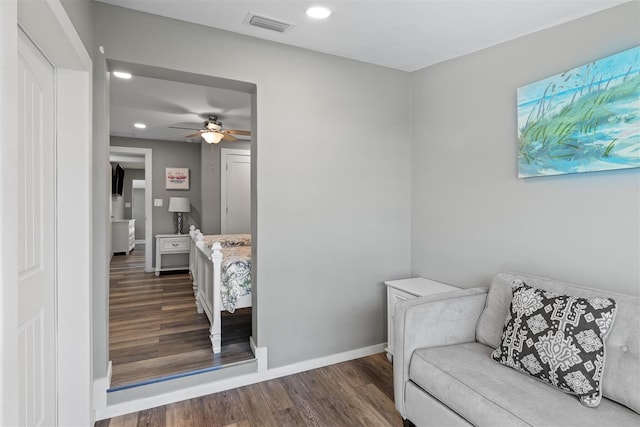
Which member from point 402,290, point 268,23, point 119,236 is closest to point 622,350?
point 402,290

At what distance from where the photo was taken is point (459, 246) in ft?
8.98

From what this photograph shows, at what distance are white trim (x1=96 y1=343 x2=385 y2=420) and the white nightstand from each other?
26cm

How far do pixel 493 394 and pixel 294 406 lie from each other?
4.21ft

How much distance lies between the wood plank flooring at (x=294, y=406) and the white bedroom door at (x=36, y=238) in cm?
64

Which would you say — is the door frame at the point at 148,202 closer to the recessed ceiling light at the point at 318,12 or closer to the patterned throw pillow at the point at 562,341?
the recessed ceiling light at the point at 318,12

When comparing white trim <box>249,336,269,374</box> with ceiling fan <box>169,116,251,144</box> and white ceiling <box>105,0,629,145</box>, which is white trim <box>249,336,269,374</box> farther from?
ceiling fan <box>169,116,251,144</box>

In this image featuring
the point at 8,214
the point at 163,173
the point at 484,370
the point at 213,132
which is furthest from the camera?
the point at 163,173

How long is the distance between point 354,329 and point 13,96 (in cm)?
266

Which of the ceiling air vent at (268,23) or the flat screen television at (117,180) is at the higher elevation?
the ceiling air vent at (268,23)

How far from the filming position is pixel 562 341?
1.54m

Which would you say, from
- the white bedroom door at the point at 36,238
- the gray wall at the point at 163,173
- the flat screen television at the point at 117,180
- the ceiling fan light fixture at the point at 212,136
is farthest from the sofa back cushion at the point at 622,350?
the flat screen television at the point at 117,180

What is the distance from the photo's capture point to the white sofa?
1.41m

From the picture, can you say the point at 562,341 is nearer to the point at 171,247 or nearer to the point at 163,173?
the point at 171,247

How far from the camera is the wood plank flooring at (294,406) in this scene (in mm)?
2059
